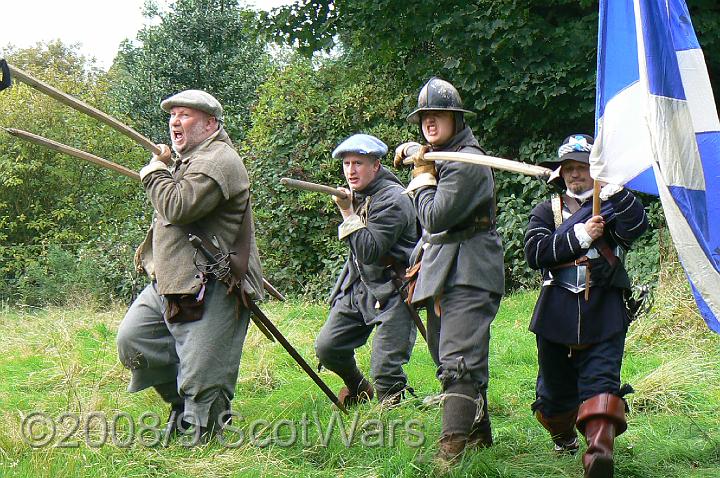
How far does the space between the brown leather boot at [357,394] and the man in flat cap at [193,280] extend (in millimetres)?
1494

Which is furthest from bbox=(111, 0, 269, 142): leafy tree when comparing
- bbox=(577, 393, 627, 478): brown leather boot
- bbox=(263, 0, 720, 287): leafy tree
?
bbox=(577, 393, 627, 478): brown leather boot

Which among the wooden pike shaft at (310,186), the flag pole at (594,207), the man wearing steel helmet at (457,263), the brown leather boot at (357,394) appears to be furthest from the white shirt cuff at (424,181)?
the brown leather boot at (357,394)

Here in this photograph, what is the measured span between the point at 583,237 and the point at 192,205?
6.93ft

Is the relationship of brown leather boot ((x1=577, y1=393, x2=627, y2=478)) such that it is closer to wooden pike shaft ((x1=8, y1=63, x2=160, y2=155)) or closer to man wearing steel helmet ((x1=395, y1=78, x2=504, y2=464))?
man wearing steel helmet ((x1=395, y1=78, x2=504, y2=464))

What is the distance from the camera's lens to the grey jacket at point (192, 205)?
5117 millimetres

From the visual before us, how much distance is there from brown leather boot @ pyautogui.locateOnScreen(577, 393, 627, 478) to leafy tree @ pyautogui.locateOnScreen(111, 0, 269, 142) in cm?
1916

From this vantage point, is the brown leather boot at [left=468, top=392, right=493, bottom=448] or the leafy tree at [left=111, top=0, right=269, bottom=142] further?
the leafy tree at [left=111, top=0, right=269, bottom=142]

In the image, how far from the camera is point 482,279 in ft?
17.2

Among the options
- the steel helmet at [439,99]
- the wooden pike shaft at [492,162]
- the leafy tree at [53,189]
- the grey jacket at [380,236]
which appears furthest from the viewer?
the leafy tree at [53,189]

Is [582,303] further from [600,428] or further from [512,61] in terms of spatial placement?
[512,61]

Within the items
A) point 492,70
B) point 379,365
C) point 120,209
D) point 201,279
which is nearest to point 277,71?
point 492,70

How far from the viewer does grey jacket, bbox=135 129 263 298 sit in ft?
16.8

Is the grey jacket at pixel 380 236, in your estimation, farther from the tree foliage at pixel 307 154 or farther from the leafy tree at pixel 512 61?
the tree foliage at pixel 307 154

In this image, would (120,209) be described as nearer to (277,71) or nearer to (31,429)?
(277,71)
